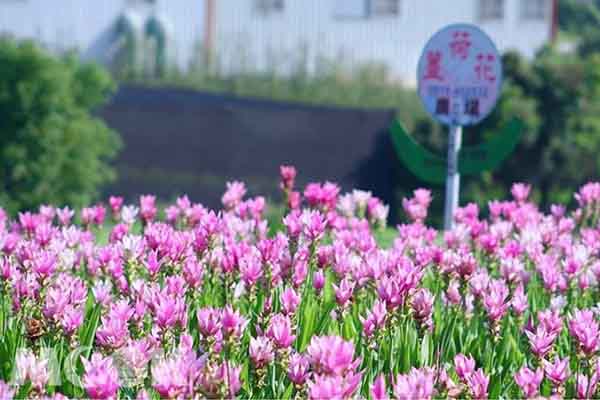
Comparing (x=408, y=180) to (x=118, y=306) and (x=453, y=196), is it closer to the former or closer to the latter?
(x=453, y=196)

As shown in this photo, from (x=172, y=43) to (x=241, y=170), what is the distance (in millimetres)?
6645

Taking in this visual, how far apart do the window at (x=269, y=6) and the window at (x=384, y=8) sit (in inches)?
80.0

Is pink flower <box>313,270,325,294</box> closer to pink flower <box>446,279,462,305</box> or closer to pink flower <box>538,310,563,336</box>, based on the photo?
pink flower <box>446,279,462,305</box>

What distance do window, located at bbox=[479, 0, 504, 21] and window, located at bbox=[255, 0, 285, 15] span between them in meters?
4.71

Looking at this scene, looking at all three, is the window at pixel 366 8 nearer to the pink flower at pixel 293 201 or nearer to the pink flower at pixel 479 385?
the pink flower at pixel 293 201

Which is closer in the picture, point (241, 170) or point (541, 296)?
point (541, 296)

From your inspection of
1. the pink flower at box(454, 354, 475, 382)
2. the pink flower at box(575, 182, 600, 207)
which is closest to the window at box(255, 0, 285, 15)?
the pink flower at box(575, 182, 600, 207)

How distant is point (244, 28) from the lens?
25078mm

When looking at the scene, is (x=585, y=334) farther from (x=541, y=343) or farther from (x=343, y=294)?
(x=343, y=294)

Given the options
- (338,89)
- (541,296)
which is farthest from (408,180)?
(541,296)

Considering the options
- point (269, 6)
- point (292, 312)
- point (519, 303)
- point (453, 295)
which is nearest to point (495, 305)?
point (519, 303)

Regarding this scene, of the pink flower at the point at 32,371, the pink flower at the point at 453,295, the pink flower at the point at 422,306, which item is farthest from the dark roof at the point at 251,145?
the pink flower at the point at 32,371

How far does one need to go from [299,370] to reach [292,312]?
2.31 feet

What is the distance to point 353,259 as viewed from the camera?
508 cm
